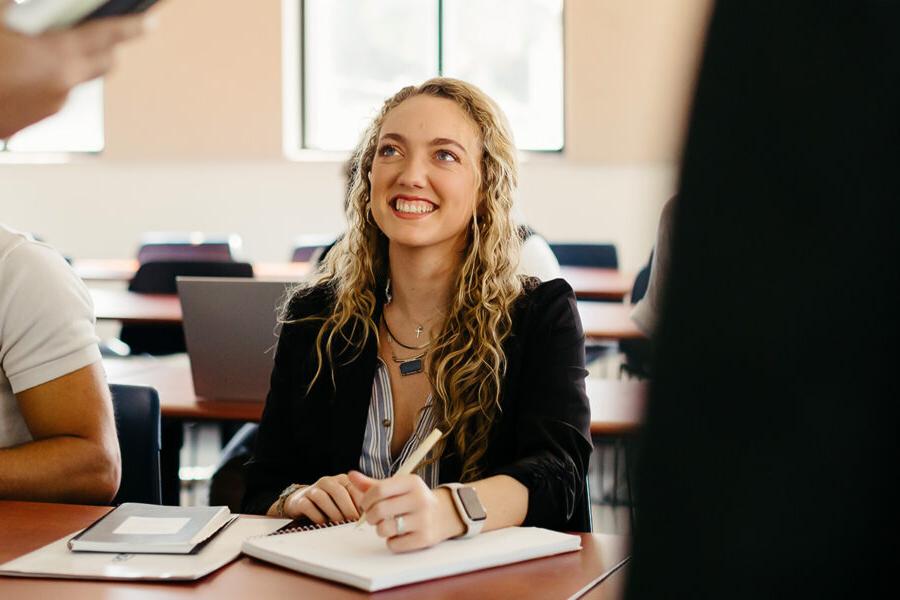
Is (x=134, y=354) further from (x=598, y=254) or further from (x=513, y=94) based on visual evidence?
(x=513, y=94)

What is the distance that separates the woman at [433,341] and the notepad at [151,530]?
8.9 inches

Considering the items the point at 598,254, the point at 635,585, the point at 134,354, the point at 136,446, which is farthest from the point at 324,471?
the point at 598,254

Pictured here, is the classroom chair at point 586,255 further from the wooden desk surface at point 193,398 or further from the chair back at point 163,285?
the wooden desk surface at point 193,398

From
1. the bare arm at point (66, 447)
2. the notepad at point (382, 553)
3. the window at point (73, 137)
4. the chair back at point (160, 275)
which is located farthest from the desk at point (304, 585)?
the window at point (73, 137)

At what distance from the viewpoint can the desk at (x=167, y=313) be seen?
3312 mm

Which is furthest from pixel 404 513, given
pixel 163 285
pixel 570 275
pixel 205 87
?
pixel 205 87

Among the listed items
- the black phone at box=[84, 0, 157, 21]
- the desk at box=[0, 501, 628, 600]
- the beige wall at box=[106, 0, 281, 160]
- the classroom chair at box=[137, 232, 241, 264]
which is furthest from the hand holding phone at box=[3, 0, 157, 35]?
the beige wall at box=[106, 0, 281, 160]

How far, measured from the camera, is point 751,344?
0.22m

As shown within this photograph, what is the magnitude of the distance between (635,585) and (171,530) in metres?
1.22

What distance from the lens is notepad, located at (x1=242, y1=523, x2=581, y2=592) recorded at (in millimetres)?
1202

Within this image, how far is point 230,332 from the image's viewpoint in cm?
264

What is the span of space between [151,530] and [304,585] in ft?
0.89

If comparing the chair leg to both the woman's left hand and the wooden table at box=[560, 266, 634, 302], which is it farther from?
the wooden table at box=[560, 266, 634, 302]

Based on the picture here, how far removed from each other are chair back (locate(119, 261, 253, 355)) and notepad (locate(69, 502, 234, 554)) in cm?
293
